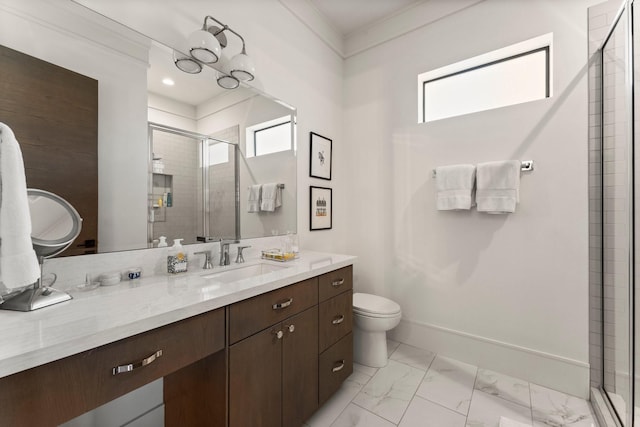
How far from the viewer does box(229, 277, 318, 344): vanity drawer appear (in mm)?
1021

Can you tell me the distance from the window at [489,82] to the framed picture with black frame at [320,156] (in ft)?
2.68

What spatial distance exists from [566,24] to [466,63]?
570mm

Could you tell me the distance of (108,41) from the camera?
115 cm

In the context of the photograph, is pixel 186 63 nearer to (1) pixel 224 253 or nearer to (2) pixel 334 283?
(1) pixel 224 253

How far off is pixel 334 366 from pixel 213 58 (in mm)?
1853

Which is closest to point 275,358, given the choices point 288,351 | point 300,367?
point 288,351

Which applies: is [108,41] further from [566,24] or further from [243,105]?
[566,24]

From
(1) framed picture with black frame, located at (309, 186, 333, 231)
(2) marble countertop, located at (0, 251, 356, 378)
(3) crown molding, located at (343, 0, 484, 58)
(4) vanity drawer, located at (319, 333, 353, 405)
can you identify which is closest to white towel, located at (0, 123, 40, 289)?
(2) marble countertop, located at (0, 251, 356, 378)

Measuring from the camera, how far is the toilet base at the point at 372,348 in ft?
6.45

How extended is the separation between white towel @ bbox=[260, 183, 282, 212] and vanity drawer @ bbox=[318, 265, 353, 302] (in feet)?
2.21

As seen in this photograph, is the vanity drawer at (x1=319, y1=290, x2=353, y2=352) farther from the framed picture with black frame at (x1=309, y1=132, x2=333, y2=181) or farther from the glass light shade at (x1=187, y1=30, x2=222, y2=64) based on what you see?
the glass light shade at (x1=187, y1=30, x2=222, y2=64)

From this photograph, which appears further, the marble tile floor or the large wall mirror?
the marble tile floor

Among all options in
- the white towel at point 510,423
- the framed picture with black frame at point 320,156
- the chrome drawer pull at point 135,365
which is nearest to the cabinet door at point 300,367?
the chrome drawer pull at point 135,365

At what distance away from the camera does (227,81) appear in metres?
1.59
